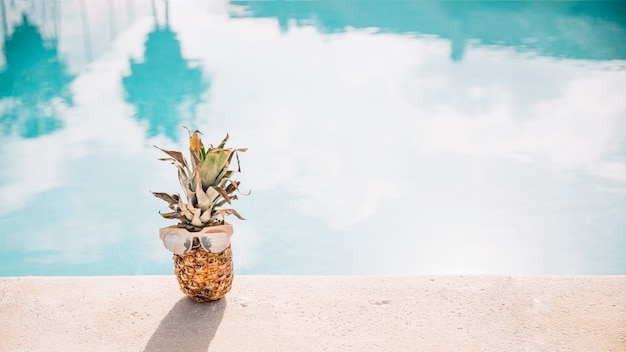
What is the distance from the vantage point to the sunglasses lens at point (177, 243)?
2879 millimetres

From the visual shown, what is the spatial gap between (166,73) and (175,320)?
225 inches

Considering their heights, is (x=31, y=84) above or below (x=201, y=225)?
below

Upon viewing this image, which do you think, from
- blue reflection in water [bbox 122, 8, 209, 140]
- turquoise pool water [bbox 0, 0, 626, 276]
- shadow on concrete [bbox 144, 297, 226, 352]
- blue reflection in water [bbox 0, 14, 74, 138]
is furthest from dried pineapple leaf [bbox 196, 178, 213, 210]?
blue reflection in water [bbox 0, 14, 74, 138]

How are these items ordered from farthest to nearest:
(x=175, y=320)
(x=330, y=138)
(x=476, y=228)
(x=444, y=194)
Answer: (x=330, y=138) → (x=444, y=194) → (x=476, y=228) → (x=175, y=320)

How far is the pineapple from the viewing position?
9.45 feet

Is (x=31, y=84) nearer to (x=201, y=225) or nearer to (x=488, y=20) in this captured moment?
A: (x=201, y=225)

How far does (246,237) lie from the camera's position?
4730 millimetres

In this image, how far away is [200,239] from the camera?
288 cm

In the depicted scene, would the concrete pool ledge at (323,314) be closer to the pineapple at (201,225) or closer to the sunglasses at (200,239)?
the pineapple at (201,225)

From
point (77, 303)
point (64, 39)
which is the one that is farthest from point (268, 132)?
point (64, 39)

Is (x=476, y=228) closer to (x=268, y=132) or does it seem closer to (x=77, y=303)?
(x=268, y=132)

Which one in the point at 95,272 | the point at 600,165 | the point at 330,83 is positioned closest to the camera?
the point at 95,272

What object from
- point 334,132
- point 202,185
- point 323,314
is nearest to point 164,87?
point 334,132

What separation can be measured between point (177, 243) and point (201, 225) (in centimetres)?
13
